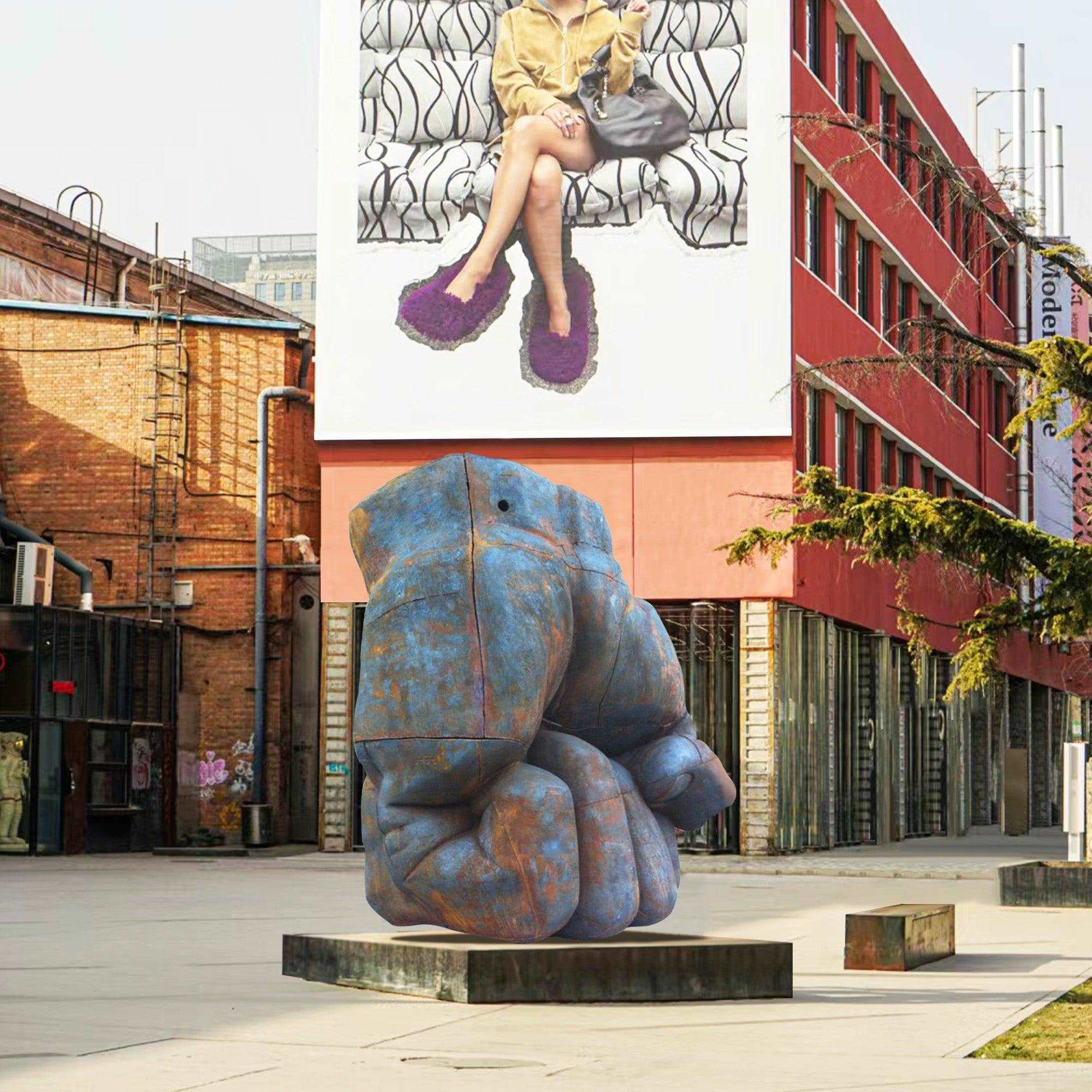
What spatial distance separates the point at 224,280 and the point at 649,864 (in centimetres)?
11533

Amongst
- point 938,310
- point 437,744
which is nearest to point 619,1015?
point 437,744

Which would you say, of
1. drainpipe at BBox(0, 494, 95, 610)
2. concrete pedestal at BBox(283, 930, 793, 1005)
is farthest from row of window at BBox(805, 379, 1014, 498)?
concrete pedestal at BBox(283, 930, 793, 1005)

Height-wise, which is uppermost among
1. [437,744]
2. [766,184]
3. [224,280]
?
[224,280]

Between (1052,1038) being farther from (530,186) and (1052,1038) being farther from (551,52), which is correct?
(551,52)

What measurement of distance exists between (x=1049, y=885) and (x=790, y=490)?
1235 centimetres

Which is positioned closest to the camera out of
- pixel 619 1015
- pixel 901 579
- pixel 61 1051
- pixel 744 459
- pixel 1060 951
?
pixel 61 1051

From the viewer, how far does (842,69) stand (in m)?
39.6

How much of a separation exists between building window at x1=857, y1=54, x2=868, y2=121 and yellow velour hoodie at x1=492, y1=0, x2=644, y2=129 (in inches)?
277

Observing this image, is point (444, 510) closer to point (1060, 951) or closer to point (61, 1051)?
point (61, 1051)

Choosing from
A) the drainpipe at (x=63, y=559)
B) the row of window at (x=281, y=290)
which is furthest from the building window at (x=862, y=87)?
the row of window at (x=281, y=290)

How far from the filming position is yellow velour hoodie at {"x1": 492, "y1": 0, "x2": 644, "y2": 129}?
35000mm

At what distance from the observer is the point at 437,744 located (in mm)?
12664

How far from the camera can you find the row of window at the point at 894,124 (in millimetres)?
37531

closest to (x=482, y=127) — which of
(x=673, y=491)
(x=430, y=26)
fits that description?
(x=430, y=26)
